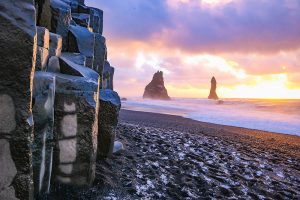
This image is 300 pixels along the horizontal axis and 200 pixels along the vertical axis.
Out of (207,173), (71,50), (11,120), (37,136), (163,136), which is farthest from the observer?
(163,136)

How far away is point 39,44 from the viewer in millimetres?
4301

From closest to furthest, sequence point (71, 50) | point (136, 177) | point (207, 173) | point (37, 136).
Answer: point (37, 136), point (136, 177), point (71, 50), point (207, 173)

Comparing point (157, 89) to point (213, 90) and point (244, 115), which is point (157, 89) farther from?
point (244, 115)

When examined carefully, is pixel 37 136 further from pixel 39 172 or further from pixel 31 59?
pixel 31 59

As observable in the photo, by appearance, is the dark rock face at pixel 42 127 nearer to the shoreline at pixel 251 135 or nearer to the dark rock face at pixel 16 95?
the dark rock face at pixel 16 95

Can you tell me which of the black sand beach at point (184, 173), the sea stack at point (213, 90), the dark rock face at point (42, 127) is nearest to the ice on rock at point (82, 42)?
the dark rock face at point (42, 127)

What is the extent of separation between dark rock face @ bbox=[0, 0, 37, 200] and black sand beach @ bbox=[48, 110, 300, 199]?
3.38 ft

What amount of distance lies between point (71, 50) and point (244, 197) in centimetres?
451

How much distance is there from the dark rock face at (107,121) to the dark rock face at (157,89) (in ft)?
309

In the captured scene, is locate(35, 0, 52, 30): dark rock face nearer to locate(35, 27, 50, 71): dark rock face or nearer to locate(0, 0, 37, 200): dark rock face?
locate(35, 27, 50, 71): dark rock face

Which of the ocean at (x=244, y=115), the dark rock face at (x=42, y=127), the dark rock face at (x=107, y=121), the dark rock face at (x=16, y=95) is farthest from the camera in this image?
the ocean at (x=244, y=115)

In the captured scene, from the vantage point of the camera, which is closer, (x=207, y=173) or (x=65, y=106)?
(x=65, y=106)

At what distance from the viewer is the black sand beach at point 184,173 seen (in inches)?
Result: 204

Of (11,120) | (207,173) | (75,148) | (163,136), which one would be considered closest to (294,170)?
(207,173)
